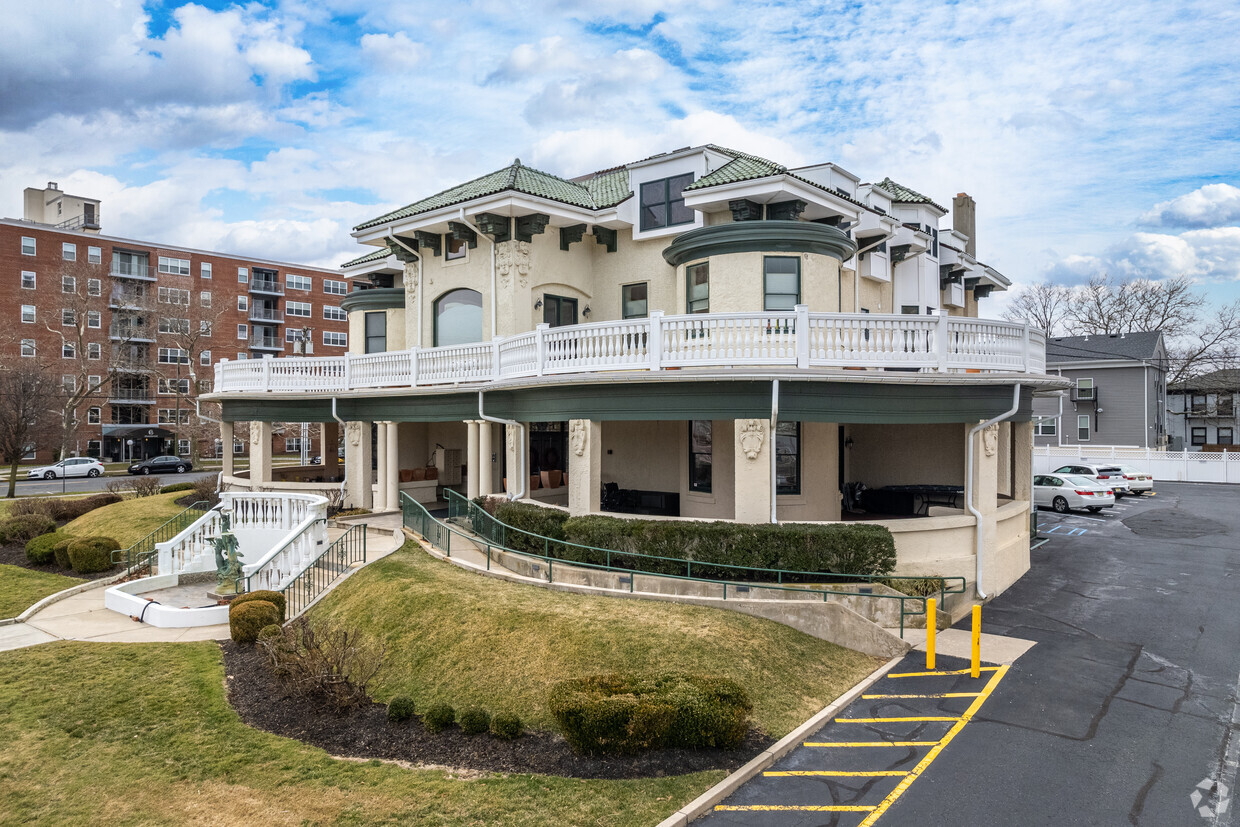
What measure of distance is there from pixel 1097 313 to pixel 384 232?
70433mm

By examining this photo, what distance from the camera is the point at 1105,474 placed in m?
38.4

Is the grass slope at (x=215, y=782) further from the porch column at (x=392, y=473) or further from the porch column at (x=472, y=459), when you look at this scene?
the porch column at (x=392, y=473)

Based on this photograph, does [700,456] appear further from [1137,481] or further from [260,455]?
[1137,481]

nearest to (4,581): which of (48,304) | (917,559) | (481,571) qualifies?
(481,571)

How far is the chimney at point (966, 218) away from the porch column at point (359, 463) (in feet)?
87.5

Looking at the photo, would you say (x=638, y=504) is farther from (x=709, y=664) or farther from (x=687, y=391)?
(x=709, y=664)

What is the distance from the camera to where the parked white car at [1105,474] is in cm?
3712

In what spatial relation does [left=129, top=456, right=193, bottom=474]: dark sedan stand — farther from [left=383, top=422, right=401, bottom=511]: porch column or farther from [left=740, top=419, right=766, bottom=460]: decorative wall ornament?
Answer: [left=740, top=419, right=766, bottom=460]: decorative wall ornament

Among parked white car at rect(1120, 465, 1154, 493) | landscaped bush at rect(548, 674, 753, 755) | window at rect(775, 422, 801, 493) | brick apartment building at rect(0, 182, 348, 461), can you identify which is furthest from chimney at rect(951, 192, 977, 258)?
brick apartment building at rect(0, 182, 348, 461)

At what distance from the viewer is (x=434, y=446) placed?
27781mm

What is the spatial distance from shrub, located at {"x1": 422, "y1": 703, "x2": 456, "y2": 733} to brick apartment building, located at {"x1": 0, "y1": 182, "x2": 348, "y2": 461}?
166ft

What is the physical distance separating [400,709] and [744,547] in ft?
22.5

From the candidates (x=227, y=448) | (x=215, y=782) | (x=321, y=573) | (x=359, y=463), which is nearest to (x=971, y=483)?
(x=321, y=573)

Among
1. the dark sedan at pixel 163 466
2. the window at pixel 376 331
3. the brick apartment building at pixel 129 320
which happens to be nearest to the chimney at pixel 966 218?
the window at pixel 376 331
